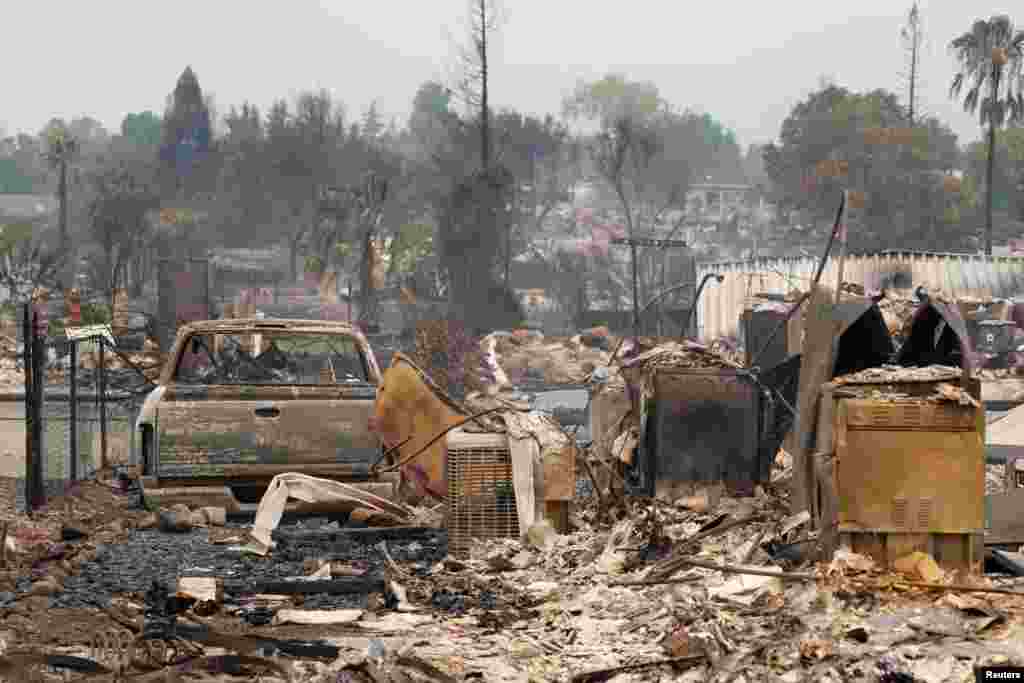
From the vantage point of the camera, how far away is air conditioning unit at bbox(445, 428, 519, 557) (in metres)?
10.8

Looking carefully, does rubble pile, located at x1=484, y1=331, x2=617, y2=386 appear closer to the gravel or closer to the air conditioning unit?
the gravel

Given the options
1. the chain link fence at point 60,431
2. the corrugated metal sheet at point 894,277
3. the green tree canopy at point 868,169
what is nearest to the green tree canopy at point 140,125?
the green tree canopy at point 868,169

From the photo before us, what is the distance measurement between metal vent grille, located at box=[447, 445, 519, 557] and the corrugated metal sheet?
37.1 metres

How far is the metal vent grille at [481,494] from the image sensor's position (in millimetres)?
Answer: 10750

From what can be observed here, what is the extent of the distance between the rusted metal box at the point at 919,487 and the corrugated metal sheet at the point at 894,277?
38929 millimetres

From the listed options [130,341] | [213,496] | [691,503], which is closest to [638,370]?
[691,503]

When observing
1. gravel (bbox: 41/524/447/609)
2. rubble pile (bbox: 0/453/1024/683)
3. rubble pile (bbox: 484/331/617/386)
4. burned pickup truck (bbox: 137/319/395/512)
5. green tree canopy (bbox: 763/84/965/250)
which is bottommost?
rubble pile (bbox: 484/331/617/386)

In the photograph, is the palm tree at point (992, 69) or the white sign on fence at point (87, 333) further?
the palm tree at point (992, 69)

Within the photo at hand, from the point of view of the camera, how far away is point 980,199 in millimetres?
92000

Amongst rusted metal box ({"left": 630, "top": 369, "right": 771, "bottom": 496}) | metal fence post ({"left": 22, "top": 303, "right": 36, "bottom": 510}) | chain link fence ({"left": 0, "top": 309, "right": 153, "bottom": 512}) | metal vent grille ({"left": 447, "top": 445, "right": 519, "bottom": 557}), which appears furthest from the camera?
chain link fence ({"left": 0, "top": 309, "right": 153, "bottom": 512})

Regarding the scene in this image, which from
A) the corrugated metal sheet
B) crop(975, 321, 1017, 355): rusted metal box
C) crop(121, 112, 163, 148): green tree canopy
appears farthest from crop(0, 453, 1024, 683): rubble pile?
Result: crop(121, 112, 163, 148): green tree canopy

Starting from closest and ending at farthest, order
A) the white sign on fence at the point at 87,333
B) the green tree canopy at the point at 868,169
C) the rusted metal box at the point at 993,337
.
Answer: the white sign on fence at the point at 87,333 < the rusted metal box at the point at 993,337 < the green tree canopy at the point at 868,169

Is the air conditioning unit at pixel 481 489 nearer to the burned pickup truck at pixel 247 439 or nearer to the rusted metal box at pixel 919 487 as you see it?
the burned pickup truck at pixel 247 439

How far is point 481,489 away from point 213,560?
1.92m
